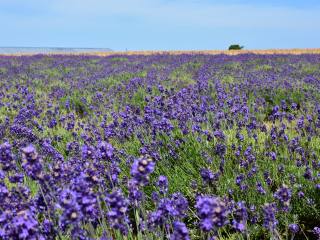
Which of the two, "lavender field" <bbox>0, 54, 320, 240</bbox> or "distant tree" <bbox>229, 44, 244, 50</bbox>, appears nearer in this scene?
"lavender field" <bbox>0, 54, 320, 240</bbox>

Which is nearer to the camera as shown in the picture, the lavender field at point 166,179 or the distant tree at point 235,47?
the lavender field at point 166,179

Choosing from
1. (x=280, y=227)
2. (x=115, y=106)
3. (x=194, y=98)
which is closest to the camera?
(x=280, y=227)

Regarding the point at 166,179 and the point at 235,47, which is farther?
the point at 235,47

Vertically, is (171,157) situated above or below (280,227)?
above

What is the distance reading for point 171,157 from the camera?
15.1 feet

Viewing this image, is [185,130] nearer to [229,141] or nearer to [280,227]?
[229,141]

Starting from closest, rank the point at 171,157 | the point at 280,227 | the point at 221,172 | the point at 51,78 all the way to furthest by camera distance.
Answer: the point at 280,227, the point at 221,172, the point at 171,157, the point at 51,78

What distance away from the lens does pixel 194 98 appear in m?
7.18

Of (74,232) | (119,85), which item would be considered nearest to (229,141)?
(74,232)

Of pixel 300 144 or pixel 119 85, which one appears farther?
pixel 119 85

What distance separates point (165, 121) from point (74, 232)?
2.89 metres

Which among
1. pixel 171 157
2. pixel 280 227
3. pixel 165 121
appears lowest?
pixel 280 227

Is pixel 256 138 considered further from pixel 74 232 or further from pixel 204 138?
pixel 74 232

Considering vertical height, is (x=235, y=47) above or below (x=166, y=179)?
below
